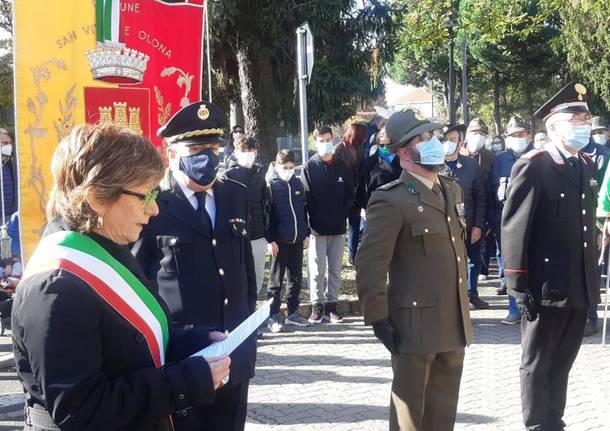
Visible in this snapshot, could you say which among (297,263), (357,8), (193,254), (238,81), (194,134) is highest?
(357,8)

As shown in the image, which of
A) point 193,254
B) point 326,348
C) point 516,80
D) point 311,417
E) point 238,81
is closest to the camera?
point 193,254

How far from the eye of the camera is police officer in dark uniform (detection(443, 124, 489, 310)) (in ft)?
28.9

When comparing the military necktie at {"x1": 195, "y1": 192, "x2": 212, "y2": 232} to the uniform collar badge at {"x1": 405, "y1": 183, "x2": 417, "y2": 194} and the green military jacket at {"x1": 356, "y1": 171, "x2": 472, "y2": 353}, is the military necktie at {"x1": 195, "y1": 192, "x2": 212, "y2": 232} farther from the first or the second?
the uniform collar badge at {"x1": 405, "y1": 183, "x2": 417, "y2": 194}

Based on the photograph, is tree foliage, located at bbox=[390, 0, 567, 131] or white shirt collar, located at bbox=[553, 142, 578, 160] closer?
→ white shirt collar, located at bbox=[553, 142, 578, 160]

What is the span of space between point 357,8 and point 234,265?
526 inches

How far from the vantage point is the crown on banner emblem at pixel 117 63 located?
5.09 metres

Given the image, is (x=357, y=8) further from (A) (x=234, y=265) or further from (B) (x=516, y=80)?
(B) (x=516, y=80)

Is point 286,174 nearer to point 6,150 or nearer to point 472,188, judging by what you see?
point 472,188

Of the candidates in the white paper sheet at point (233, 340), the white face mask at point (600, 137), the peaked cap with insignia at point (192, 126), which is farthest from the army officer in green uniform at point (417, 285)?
the white face mask at point (600, 137)

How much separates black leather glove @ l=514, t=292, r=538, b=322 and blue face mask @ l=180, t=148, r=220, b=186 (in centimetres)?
198

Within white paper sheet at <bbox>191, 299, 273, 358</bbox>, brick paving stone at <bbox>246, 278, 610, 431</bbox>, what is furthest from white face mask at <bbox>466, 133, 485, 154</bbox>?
white paper sheet at <bbox>191, 299, 273, 358</bbox>

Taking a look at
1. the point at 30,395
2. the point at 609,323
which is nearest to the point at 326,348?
the point at 609,323

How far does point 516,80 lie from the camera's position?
141 ft

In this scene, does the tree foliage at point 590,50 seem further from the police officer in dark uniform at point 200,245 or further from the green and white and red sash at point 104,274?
the green and white and red sash at point 104,274
